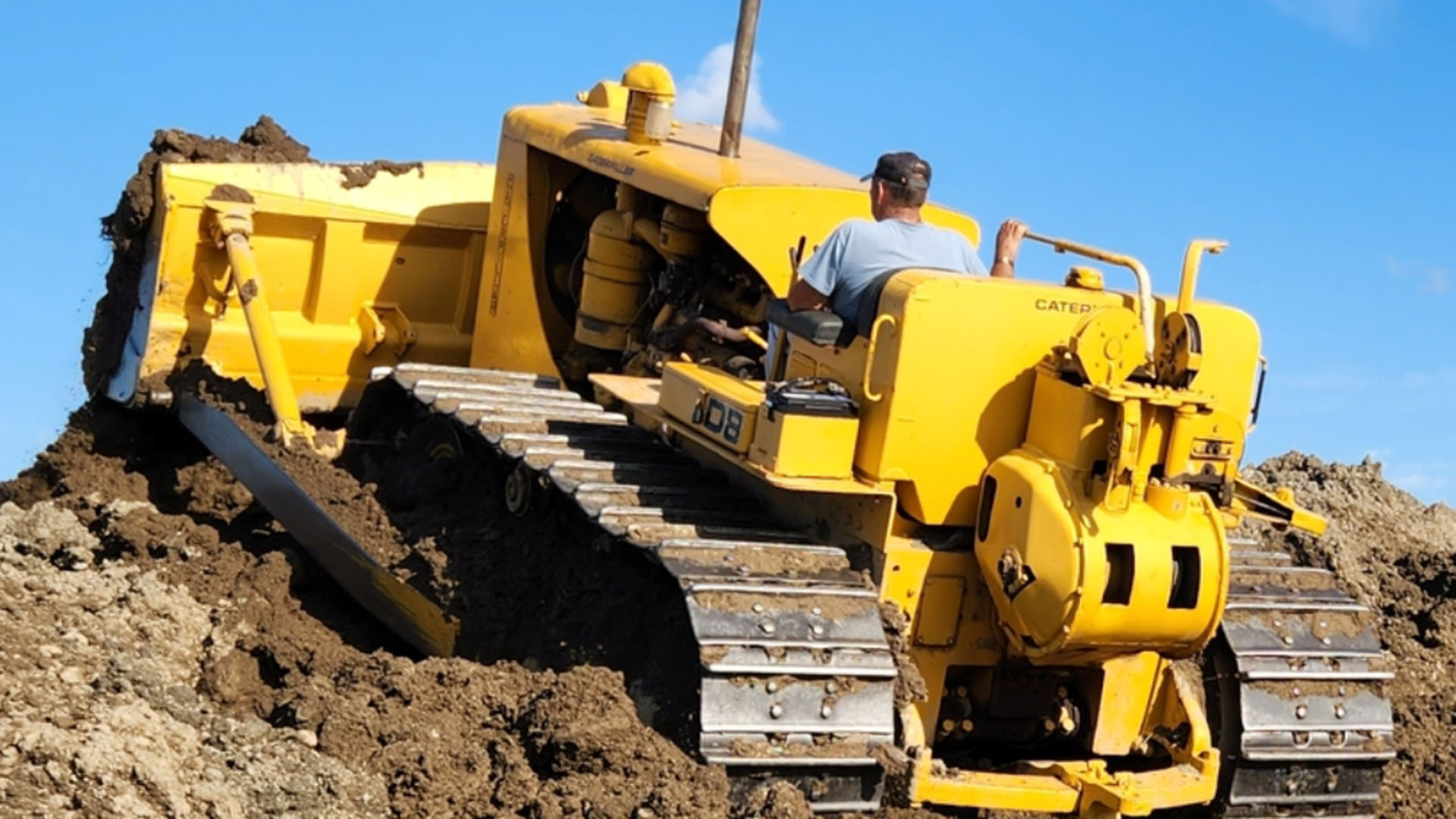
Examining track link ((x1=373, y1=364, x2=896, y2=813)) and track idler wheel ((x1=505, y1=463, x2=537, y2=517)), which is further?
track idler wheel ((x1=505, y1=463, x2=537, y2=517))

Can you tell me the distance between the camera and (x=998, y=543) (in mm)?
7227

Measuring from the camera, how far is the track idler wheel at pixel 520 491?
8445 mm

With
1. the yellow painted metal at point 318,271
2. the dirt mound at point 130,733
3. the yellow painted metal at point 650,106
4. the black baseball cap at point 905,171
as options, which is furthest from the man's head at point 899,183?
the yellow painted metal at point 318,271

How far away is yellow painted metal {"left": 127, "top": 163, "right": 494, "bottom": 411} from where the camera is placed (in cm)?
1070

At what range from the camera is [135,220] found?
10.8m

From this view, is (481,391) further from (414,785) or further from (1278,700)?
(1278,700)

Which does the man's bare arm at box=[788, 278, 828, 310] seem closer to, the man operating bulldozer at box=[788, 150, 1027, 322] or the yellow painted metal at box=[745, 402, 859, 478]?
the man operating bulldozer at box=[788, 150, 1027, 322]

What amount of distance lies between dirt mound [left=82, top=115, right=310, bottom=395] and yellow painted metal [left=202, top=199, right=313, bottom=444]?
48 centimetres

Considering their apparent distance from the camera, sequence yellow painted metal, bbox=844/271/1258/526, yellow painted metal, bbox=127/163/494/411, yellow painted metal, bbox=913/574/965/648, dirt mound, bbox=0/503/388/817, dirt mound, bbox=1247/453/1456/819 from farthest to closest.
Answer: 1. yellow painted metal, bbox=127/163/494/411
2. dirt mound, bbox=1247/453/1456/819
3. yellow painted metal, bbox=913/574/965/648
4. yellow painted metal, bbox=844/271/1258/526
5. dirt mound, bbox=0/503/388/817

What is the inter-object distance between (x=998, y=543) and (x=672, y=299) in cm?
255

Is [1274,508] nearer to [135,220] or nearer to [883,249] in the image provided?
[883,249]

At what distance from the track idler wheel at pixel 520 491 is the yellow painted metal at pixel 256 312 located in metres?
1.48

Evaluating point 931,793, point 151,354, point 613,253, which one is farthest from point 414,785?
point 151,354

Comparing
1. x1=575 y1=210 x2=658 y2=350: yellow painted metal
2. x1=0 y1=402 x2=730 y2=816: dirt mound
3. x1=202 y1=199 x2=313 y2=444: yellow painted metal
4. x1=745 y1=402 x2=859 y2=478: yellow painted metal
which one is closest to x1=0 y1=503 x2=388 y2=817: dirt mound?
x1=0 y1=402 x2=730 y2=816: dirt mound
